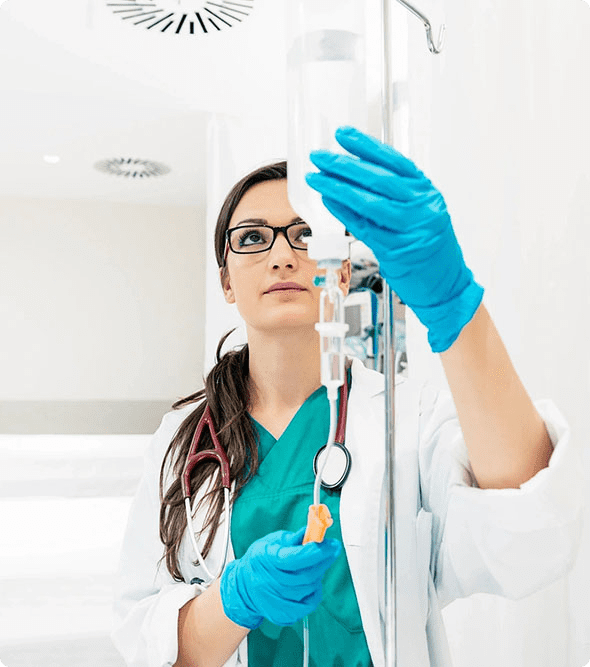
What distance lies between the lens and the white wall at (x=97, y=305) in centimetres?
435

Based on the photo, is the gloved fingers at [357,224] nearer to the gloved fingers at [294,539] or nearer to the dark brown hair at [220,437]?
the gloved fingers at [294,539]

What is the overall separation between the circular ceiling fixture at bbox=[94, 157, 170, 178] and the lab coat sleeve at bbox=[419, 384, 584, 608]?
11.6 ft

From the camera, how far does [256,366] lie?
37.9 inches

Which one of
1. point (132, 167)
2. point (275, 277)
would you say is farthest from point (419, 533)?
point (132, 167)

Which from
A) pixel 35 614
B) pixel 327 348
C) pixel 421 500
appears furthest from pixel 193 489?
pixel 35 614

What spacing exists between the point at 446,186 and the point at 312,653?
78 centimetres

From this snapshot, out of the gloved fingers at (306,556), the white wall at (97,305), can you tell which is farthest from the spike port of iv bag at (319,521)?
the white wall at (97,305)

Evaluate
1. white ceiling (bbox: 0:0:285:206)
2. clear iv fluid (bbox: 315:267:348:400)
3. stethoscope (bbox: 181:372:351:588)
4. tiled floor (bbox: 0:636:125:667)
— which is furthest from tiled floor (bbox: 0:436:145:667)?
white ceiling (bbox: 0:0:285:206)

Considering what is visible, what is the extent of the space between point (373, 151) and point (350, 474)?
0.46 meters

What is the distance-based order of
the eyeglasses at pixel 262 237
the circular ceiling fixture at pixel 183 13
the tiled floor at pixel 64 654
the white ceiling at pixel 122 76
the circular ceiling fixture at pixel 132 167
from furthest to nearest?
the circular ceiling fixture at pixel 132 167, the white ceiling at pixel 122 76, the circular ceiling fixture at pixel 183 13, the tiled floor at pixel 64 654, the eyeglasses at pixel 262 237

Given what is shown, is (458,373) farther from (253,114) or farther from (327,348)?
(253,114)

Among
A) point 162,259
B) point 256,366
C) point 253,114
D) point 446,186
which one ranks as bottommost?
point 256,366

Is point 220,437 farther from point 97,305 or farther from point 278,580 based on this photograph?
point 97,305

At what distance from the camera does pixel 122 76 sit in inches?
109
